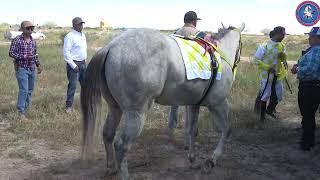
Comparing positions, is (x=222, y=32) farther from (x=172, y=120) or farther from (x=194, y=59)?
(x=172, y=120)

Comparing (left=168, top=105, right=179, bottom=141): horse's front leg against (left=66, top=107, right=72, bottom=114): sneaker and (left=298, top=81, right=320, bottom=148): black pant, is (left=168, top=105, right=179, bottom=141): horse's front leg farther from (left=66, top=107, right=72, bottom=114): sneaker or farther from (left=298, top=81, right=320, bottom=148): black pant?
(left=66, top=107, right=72, bottom=114): sneaker

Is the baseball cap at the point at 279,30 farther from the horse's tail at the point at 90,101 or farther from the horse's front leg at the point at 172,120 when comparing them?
the horse's tail at the point at 90,101

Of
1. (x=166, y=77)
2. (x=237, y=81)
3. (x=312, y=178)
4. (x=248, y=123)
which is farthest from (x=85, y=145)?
(x=237, y=81)

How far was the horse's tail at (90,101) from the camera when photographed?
443 centimetres

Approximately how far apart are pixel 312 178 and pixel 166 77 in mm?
2346

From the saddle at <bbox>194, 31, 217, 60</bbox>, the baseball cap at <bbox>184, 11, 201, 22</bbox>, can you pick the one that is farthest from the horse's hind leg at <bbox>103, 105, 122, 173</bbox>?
the baseball cap at <bbox>184, 11, 201, 22</bbox>

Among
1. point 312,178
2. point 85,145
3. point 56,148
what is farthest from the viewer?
point 56,148

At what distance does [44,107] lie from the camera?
834cm

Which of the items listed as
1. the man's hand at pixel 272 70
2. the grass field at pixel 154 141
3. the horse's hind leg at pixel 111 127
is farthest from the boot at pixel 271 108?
the horse's hind leg at pixel 111 127

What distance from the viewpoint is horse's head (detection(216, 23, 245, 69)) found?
18.1 ft

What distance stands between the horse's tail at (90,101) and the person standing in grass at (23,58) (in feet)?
10.2

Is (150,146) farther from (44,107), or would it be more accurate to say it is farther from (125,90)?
(44,107)

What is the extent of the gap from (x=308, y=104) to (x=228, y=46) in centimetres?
149

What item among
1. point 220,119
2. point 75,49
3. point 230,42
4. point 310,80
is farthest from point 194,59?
point 75,49
